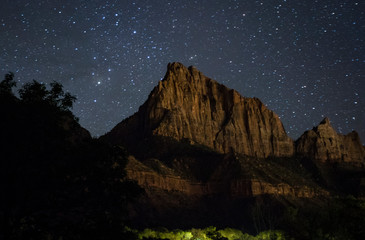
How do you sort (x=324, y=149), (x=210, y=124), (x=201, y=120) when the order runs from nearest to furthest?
1. (x=201, y=120)
2. (x=210, y=124)
3. (x=324, y=149)

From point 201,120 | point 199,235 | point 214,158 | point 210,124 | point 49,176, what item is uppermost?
point 201,120

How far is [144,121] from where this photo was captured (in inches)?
6358

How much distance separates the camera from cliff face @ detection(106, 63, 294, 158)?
156 m

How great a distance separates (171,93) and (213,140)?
28906 mm

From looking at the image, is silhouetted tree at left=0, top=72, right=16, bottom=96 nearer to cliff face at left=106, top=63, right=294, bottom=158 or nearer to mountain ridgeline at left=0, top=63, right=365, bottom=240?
mountain ridgeline at left=0, top=63, right=365, bottom=240

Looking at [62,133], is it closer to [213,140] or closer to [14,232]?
[14,232]

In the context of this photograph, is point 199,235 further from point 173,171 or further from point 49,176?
point 49,176

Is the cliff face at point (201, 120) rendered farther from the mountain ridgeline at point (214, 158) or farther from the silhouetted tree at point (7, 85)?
the silhouetted tree at point (7, 85)

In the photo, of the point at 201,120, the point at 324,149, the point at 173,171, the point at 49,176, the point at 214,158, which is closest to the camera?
the point at 49,176

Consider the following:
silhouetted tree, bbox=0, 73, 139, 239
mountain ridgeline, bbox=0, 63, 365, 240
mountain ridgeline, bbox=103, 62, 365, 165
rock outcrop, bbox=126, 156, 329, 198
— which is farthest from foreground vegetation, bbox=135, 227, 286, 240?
mountain ridgeline, bbox=103, 62, 365, 165

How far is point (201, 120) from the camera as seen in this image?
178 metres

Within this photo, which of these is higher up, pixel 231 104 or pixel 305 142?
pixel 231 104

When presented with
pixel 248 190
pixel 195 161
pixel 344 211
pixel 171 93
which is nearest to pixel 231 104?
pixel 171 93

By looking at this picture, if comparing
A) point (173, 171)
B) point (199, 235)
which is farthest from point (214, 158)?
point (199, 235)
